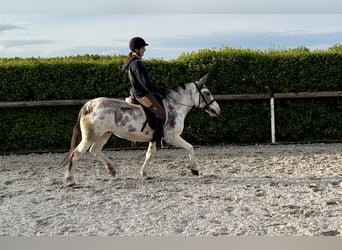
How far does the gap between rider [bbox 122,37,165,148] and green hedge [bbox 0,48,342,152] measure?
12.6 feet

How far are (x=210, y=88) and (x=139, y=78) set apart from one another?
14.7 feet

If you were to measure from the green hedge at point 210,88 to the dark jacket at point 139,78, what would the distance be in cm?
388

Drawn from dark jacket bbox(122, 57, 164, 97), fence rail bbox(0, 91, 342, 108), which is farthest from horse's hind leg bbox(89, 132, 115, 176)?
fence rail bbox(0, 91, 342, 108)

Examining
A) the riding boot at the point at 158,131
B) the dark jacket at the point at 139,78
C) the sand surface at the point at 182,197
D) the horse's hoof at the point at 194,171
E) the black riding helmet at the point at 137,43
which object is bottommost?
the sand surface at the point at 182,197

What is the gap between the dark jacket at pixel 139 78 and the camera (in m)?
6.37

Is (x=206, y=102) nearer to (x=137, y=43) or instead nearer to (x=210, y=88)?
(x=137, y=43)

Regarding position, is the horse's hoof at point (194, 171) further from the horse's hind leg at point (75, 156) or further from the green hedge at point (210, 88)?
the green hedge at point (210, 88)

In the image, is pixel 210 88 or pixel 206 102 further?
pixel 210 88

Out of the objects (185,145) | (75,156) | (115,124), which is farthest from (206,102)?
(75,156)

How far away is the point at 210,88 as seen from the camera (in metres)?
10.6

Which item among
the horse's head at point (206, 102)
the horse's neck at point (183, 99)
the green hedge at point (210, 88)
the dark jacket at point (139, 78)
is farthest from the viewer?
the green hedge at point (210, 88)

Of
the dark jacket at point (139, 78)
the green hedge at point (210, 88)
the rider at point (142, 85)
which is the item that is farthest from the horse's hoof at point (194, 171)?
the green hedge at point (210, 88)

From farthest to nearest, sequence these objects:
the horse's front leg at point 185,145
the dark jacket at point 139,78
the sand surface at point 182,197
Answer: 1. the horse's front leg at point 185,145
2. the dark jacket at point 139,78
3. the sand surface at point 182,197

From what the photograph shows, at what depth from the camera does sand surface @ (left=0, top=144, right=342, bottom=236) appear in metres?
4.76
